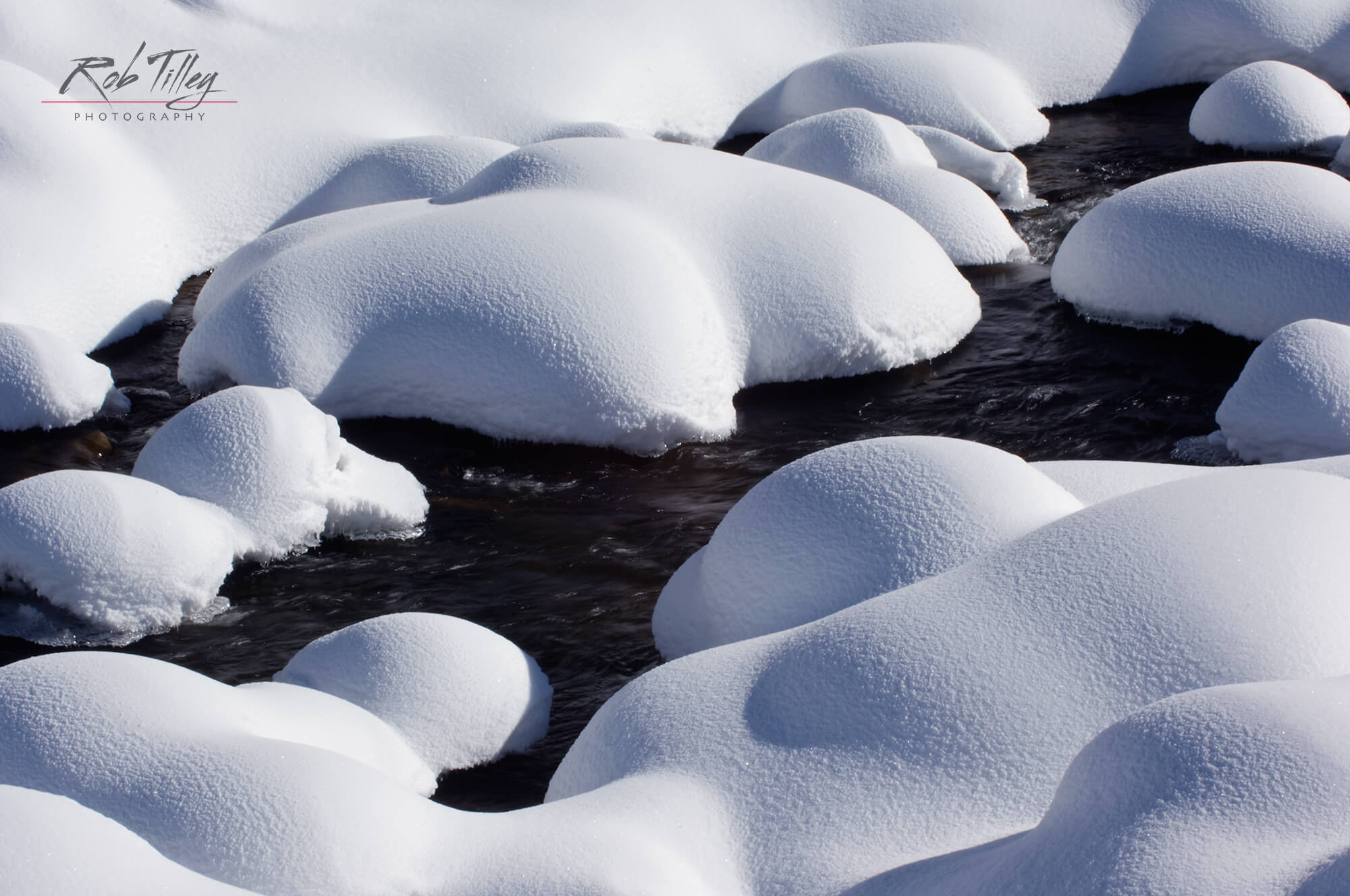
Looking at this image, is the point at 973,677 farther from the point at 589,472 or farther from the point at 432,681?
the point at 589,472

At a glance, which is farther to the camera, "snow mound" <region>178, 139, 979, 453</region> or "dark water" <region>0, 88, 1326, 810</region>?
"snow mound" <region>178, 139, 979, 453</region>

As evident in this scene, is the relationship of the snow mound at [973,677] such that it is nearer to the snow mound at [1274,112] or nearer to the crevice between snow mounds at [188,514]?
the crevice between snow mounds at [188,514]

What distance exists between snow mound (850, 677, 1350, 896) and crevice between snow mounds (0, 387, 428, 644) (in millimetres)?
3268

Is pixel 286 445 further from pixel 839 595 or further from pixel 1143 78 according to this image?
pixel 1143 78

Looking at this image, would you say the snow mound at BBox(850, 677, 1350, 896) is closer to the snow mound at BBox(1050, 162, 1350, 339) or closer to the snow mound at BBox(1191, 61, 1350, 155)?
the snow mound at BBox(1050, 162, 1350, 339)

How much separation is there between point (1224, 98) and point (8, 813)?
961 cm

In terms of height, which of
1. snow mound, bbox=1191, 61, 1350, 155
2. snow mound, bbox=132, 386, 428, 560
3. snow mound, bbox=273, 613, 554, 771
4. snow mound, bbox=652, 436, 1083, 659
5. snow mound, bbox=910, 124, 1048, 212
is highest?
snow mound, bbox=1191, 61, 1350, 155

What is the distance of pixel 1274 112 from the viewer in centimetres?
1014

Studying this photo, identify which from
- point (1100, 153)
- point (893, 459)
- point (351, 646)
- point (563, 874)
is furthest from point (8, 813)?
point (1100, 153)

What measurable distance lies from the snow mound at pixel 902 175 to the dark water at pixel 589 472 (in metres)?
0.21

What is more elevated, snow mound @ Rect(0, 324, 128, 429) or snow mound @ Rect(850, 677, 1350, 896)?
snow mound @ Rect(850, 677, 1350, 896)

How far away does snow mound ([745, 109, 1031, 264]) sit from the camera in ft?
27.7

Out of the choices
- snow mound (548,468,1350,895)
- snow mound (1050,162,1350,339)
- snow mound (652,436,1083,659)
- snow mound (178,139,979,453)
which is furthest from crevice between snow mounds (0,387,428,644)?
snow mound (1050,162,1350,339)

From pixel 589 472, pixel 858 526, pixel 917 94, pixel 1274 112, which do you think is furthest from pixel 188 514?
pixel 1274 112
